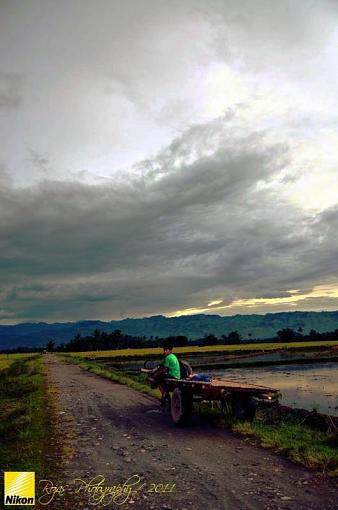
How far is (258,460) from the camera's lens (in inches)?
318

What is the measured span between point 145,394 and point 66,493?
12166 millimetres

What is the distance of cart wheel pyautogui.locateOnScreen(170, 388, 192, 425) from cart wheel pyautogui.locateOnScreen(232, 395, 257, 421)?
137 centimetres

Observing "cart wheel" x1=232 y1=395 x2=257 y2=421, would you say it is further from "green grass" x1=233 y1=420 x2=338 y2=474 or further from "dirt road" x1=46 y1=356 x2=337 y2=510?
"dirt road" x1=46 y1=356 x2=337 y2=510

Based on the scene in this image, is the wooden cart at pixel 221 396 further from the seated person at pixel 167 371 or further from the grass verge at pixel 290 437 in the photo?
the seated person at pixel 167 371

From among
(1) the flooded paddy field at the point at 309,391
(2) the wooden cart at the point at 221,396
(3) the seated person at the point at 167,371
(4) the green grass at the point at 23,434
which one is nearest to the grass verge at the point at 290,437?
(2) the wooden cart at the point at 221,396

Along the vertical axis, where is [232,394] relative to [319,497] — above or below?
Result: above

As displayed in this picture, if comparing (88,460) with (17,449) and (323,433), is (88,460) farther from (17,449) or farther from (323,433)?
(323,433)

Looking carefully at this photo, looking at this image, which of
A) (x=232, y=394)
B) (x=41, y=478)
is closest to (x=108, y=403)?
(x=232, y=394)

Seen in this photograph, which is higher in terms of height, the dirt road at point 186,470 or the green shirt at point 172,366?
the green shirt at point 172,366

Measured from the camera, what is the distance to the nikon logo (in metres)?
6.32

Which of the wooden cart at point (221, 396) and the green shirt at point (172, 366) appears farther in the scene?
the green shirt at point (172, 366)

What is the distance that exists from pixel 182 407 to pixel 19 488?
5347 millimetres

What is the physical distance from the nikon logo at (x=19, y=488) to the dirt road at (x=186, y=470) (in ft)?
2.47

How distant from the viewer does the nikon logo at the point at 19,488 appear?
6316 millimetres
